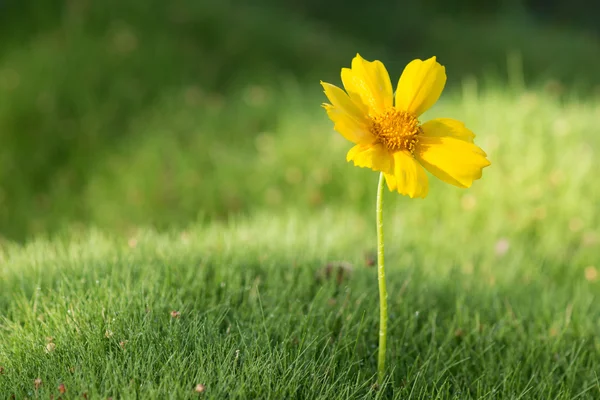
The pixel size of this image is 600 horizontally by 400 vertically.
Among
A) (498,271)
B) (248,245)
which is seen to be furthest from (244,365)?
(498,271)

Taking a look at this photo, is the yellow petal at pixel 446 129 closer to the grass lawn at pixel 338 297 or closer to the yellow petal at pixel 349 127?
the yellow petal at pixel 349 127

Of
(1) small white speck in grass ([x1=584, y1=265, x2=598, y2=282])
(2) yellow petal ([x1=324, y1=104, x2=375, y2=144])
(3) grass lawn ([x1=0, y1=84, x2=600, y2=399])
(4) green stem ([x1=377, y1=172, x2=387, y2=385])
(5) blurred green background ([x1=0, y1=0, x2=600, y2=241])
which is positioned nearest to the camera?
(2) yellow petal ([x1=324, y1=104, x2=375, y2=144])

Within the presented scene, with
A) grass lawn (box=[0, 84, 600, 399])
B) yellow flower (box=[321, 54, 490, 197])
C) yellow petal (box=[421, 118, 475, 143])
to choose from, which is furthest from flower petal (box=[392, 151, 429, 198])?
grass lawn (box=[0, 84, 600, 399])

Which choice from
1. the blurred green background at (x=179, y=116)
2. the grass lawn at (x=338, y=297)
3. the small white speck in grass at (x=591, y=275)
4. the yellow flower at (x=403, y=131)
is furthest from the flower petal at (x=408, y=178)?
the blurred green background at (x=179, y=116)

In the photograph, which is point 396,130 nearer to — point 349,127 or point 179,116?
point 349,127

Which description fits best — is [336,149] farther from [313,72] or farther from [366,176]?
[313,72]

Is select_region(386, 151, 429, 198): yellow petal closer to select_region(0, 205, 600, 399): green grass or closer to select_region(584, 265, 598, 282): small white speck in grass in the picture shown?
select_region(0, 205, 600, 399): green grass
